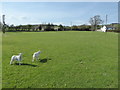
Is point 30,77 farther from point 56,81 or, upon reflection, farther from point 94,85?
point 94,85

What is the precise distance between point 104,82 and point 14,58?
13.5ft

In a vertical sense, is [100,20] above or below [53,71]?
above

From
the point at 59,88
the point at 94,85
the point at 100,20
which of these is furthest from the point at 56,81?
the point at 100,20

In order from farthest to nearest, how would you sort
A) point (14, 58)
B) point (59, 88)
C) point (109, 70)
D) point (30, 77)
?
1. point (14, 58)
2. point (109, 70)
3. point (30, 77)
4. point (59, 88)

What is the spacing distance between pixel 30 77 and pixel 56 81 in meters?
1.02

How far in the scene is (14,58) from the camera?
17.9 feet

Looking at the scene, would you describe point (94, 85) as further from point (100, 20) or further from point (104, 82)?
point (100, 20)

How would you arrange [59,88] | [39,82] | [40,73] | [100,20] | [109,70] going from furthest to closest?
[100,20], [109,70], [40,73], [39,82], [59,88]

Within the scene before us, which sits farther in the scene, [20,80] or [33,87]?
[20,80]

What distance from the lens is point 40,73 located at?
4582 millimetres

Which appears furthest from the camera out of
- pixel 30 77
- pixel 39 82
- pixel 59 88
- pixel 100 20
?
pixel 100 20

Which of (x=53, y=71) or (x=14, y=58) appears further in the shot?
(x=14, y=58)

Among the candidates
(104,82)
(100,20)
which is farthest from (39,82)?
(100,20)

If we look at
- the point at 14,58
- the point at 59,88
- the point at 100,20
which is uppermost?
the point at 100,20
